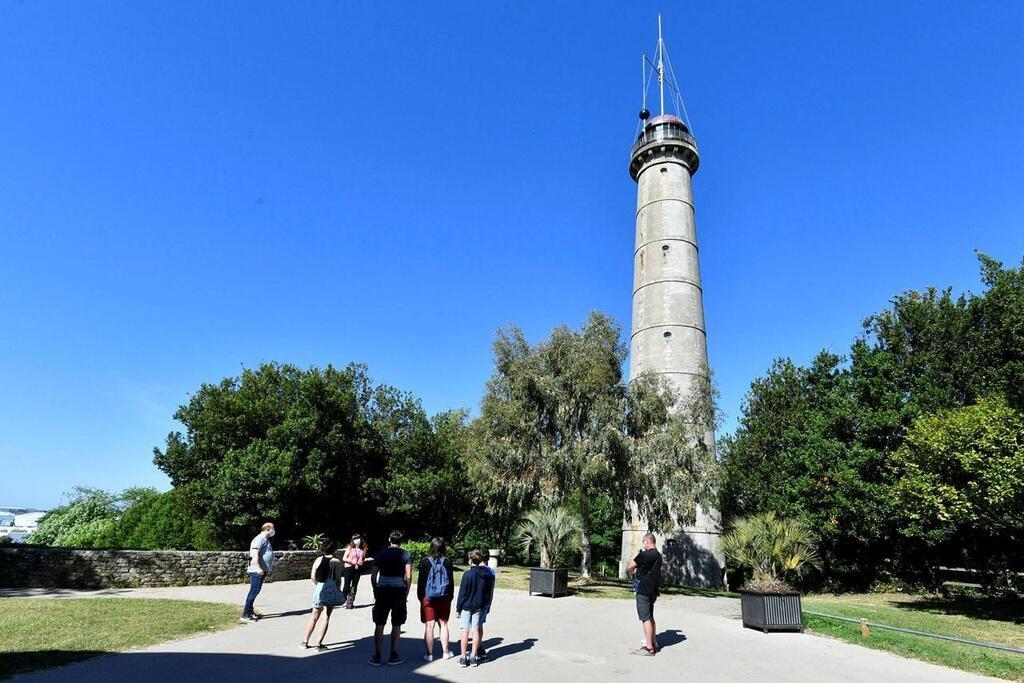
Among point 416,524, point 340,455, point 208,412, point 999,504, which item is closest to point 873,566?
point 999,504

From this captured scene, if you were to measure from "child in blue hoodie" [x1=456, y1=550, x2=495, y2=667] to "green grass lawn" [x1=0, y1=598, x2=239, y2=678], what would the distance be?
4514mm

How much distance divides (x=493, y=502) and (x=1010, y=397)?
51.8ft

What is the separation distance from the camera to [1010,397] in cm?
1609

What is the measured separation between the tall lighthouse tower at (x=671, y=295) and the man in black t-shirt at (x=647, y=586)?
14682 millimetres

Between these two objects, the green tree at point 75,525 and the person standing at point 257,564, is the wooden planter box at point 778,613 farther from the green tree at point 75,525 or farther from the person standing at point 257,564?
the green tree at point 75,525

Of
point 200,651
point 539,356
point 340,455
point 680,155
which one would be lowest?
point 200,651

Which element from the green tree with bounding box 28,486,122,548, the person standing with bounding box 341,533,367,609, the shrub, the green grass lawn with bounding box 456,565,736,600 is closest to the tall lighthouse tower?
the green grass lawn with bounding box 456,565,736,600

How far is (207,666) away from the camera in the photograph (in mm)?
6668

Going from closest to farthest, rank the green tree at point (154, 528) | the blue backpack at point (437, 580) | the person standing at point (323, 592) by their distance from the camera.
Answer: the blue backpack at point (437, 580), the person standing at point (323, 592), the green tree at point (154, 528)

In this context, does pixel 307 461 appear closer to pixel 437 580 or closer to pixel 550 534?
pixel 550 534

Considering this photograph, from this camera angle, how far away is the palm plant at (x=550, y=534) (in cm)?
1709

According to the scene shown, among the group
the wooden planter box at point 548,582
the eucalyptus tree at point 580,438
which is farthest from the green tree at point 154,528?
the wooden planter box at point 548,582

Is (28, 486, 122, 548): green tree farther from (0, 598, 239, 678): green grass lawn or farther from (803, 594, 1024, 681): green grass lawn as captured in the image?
(803, 594, 1024, 681): green grass lawn

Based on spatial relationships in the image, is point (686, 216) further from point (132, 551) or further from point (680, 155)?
point (132, 551)
